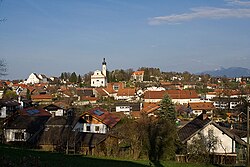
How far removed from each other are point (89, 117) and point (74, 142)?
34.8 feet

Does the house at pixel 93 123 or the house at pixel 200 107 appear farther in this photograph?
the house at pixel 200 107

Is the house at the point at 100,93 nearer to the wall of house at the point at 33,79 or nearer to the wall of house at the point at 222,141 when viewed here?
the wall of house at the point at 222,141

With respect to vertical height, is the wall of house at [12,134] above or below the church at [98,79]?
below

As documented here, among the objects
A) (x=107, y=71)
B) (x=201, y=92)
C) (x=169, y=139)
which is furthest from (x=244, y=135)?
(x=107, y=71)

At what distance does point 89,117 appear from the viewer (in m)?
31.1

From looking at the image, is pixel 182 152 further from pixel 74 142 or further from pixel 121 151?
pixel 74 142

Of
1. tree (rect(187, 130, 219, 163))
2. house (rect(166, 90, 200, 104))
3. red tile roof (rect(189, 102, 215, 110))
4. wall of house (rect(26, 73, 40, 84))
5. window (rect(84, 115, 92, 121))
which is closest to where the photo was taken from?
tree (rect(187, 130, 219, 163))

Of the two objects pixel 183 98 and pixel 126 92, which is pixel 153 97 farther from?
pixel 126 92

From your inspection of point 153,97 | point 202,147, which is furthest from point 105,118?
point 153,97

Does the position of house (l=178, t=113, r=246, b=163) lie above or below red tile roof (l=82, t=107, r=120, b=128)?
below

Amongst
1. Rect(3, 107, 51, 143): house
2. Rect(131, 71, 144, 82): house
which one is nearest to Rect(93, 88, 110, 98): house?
Rect(131, 71, 144, 82): house

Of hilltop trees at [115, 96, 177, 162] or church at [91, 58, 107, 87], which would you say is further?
church at [91, 58, 107, 87]

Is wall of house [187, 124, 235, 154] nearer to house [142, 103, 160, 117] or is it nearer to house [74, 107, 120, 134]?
house [74, 107, 120, 134]

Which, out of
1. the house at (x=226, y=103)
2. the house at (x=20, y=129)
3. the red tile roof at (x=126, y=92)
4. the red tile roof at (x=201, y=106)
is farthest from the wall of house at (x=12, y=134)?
the red tile roof at (x=126, y=92)
